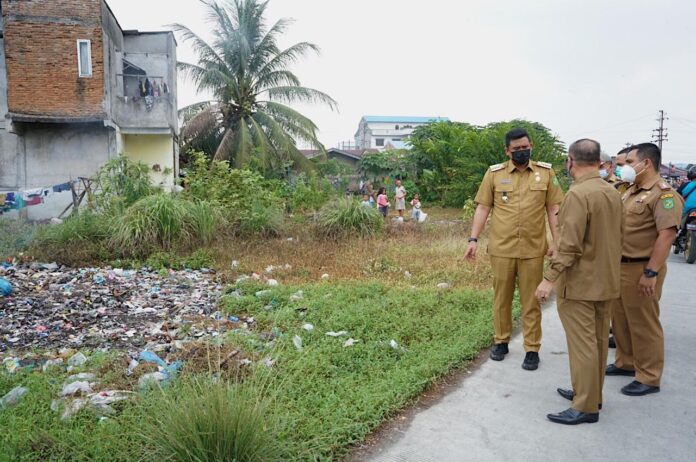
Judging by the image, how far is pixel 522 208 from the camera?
14.6 feet

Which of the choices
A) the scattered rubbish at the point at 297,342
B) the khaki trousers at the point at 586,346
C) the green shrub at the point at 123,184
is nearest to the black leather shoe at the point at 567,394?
the khaki trousers at the point at 586,346

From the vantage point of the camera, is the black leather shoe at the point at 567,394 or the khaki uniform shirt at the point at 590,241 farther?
the black leather shoe at the point at 567,394

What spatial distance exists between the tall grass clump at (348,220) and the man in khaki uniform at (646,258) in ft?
26.7

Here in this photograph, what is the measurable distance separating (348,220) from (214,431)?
951cm

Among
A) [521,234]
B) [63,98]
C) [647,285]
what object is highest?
[63,98]

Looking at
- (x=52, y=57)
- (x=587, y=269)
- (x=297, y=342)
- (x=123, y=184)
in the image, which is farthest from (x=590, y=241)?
(x=52, y=57)

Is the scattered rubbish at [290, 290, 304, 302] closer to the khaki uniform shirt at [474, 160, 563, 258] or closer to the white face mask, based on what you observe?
the khaki uniform shirt at [474, 160, 563, 258]

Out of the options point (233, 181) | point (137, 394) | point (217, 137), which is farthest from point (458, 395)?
point (217, 137)

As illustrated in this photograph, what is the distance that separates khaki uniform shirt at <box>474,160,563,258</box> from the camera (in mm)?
4406

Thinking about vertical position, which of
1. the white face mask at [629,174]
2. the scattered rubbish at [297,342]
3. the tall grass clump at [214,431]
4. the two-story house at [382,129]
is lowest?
the scattered rubbish at [297,342]

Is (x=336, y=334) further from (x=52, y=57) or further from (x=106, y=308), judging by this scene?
(x=52, y=57)

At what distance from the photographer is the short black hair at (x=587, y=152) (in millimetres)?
3479

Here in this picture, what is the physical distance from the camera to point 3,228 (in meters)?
11.0

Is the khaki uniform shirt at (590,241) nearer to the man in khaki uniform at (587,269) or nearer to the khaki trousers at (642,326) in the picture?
the man in khaki uniform at (587,269)
